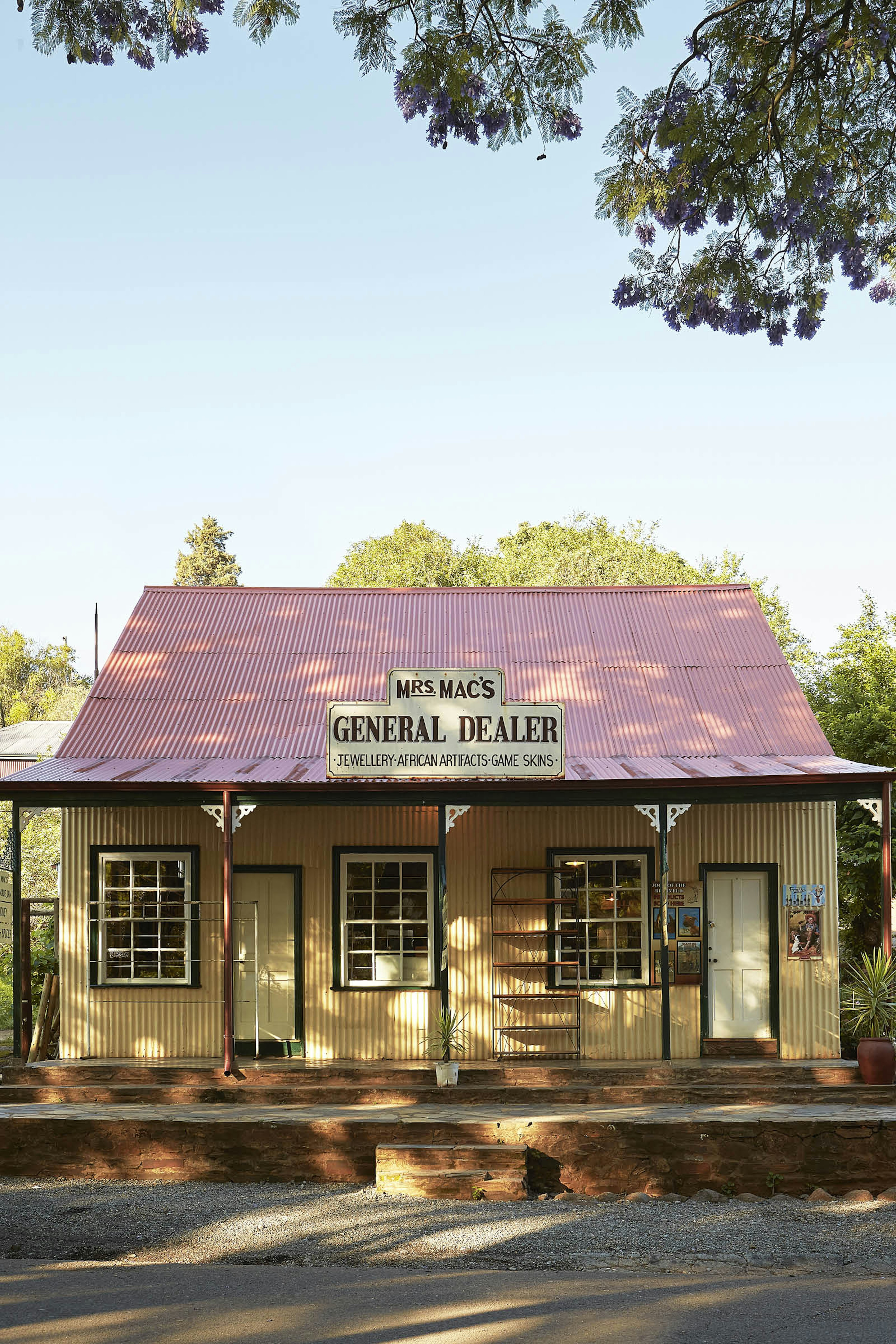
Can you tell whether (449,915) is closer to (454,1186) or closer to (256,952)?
(256,952)

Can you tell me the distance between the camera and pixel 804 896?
1383cm

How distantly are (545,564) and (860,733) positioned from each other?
25.4m

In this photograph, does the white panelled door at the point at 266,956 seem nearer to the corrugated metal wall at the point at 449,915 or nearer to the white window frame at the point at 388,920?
the corrugated metal wall at the point at 449,915

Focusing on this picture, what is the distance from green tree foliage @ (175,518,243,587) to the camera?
6366 cm

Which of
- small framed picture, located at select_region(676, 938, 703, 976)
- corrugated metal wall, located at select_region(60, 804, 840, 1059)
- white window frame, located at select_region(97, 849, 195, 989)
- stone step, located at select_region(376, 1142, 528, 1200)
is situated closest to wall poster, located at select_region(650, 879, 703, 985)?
small framed picture, located at select_region(676, 938, 703, 976)

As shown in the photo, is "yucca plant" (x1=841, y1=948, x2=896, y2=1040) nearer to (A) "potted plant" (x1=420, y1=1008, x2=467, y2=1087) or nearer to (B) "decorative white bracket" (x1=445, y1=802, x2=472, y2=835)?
(A) "potted plant" (x1=420, y1=1008, x2=467, y2=1087)

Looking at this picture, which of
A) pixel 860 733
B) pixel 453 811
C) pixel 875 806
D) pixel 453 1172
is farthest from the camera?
pixel 860 733

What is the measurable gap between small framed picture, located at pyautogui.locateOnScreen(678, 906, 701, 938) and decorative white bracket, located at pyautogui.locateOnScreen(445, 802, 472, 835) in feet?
8.89

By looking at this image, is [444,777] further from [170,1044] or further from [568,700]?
[170,1044]

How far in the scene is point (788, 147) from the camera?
7.80m

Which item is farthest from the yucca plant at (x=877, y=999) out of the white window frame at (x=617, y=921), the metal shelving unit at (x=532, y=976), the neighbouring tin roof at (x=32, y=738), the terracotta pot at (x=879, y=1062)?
the neighbouring tin roof at (x=32, y=738)

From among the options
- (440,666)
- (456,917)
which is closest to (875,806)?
(456,917)

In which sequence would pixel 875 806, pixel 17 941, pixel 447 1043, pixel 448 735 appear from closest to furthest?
pixel 447 1043, pixel 875 806, pixel 448 735, pixel 17 941

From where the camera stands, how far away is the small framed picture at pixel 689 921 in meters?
13.8
